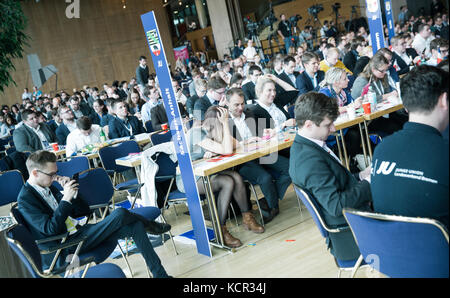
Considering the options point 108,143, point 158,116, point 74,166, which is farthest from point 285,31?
point 74,166

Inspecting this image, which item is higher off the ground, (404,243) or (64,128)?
(64,128)

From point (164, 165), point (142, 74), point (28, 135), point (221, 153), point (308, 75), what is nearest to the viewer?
point (221, 153)

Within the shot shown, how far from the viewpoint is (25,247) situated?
8.76 ft

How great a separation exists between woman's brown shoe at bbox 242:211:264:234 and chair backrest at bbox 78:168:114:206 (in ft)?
4.11

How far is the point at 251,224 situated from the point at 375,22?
380 cm

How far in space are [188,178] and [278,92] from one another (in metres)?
2.52

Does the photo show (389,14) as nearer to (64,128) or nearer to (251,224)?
(251,224)

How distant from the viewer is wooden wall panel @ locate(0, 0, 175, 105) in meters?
19.6

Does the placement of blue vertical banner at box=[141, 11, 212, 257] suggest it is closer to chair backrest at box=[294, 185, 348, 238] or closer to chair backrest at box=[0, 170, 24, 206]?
chair backrest at box=[294, 185, 348, 238]

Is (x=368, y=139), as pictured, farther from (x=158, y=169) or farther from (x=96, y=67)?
(x=96, y=67)

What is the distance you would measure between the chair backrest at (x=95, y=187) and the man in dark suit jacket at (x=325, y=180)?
2189 millimetres

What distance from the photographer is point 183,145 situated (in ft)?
12.4
